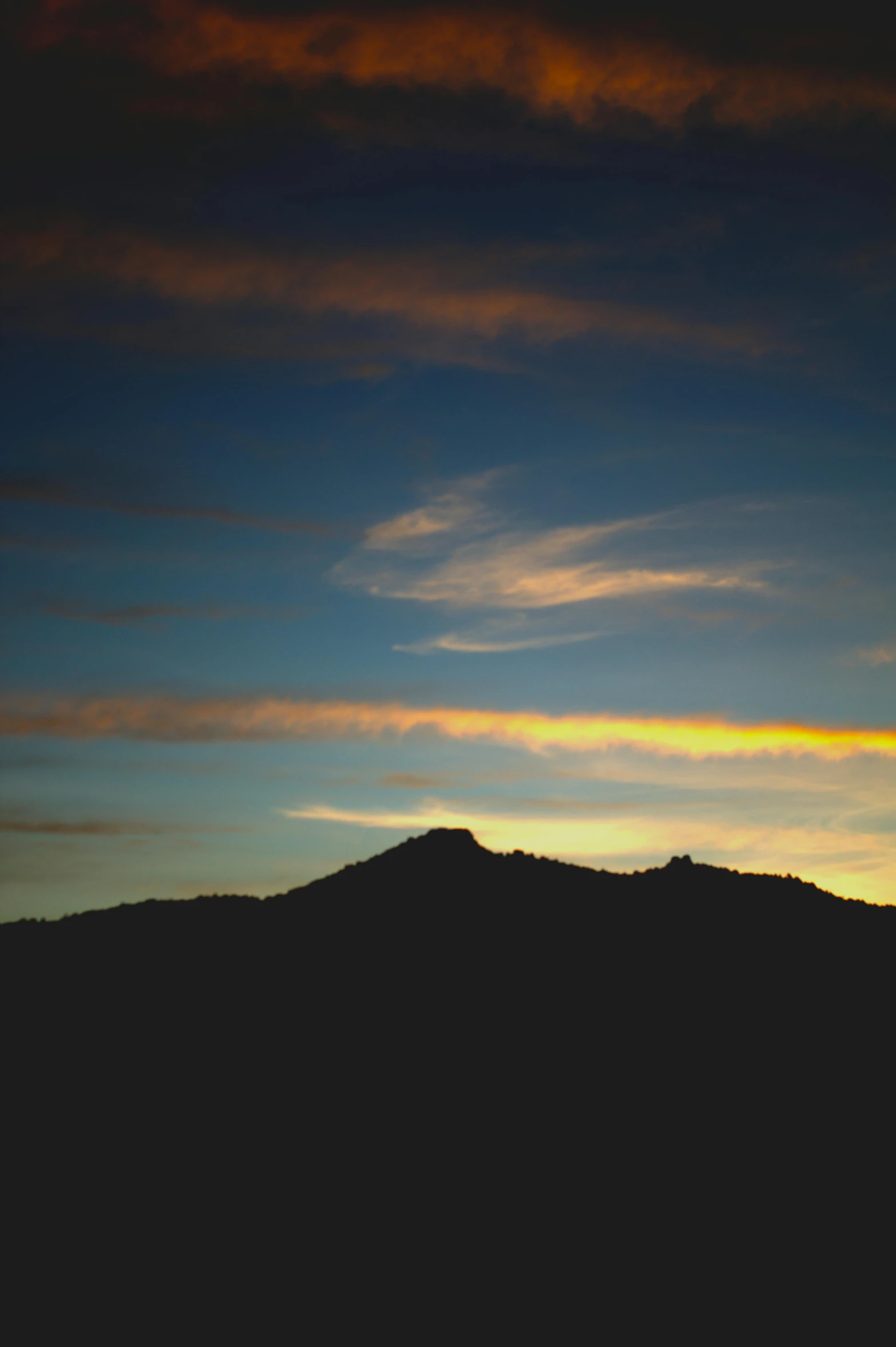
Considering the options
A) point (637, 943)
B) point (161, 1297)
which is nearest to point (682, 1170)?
point (637, 943)

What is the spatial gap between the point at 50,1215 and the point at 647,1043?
520 inches

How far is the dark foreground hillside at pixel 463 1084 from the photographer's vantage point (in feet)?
60.7

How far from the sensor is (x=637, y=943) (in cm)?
2714

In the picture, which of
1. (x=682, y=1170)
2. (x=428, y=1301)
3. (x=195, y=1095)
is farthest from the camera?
(x=195, y=1095)

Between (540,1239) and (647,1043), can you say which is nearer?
(540,1239)

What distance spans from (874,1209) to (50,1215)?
16053 mm

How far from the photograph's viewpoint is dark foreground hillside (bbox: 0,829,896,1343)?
18516mm

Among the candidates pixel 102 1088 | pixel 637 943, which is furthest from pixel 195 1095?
pixel 637 943

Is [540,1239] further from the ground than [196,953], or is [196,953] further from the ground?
[196,953]

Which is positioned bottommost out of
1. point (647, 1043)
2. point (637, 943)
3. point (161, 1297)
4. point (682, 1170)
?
point (161, 1297)

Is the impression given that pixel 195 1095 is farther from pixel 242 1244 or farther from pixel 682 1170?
pixel 682 1170

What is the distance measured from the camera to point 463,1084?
870 inches

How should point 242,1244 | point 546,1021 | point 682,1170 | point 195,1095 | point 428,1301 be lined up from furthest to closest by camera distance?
point 546,1021
point 195,1095
point 682,1170
point 242,1244
point 428,1301

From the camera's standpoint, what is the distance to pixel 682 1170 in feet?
66.5
